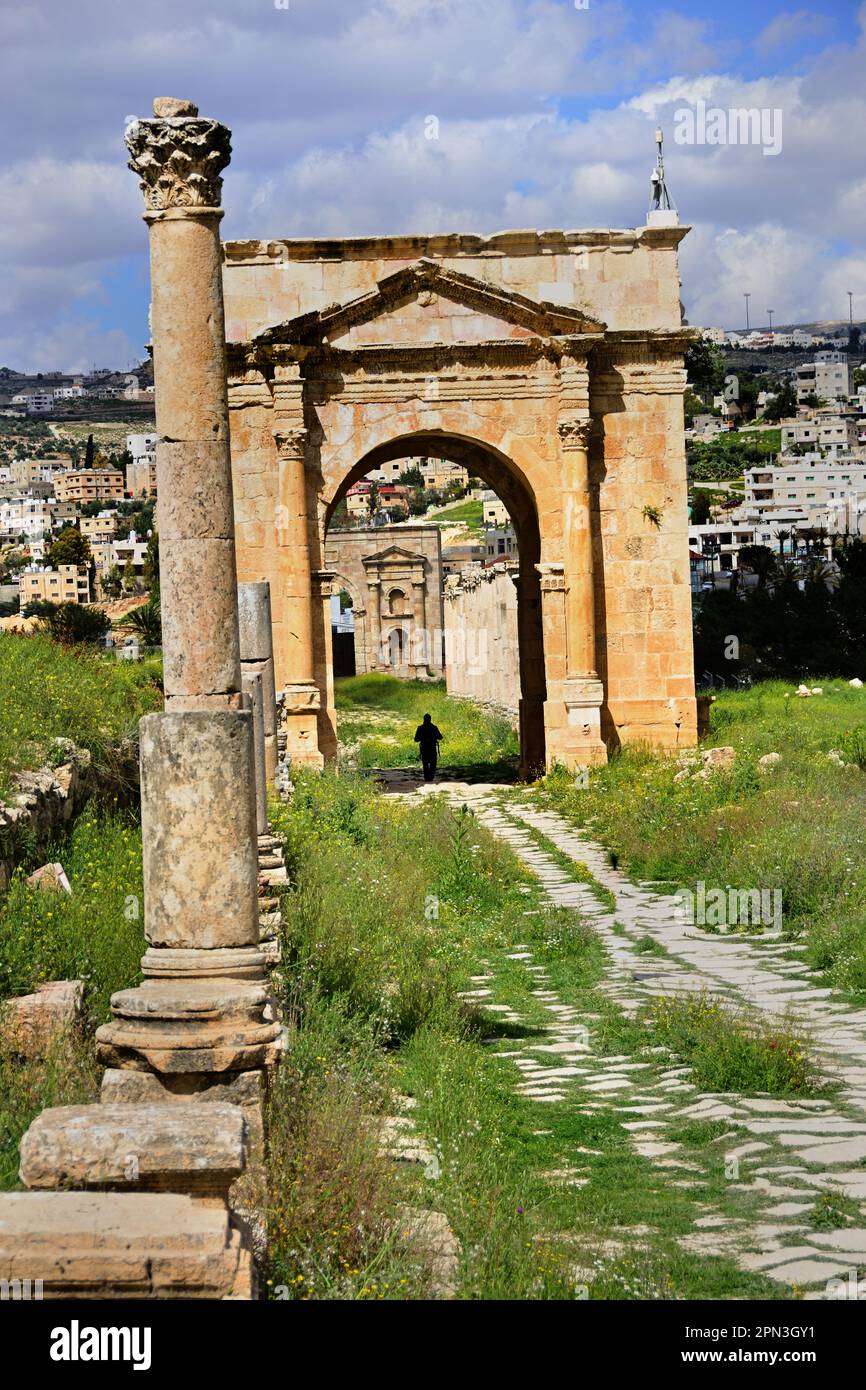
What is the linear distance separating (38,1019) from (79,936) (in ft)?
3.50

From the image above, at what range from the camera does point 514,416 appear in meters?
21.7

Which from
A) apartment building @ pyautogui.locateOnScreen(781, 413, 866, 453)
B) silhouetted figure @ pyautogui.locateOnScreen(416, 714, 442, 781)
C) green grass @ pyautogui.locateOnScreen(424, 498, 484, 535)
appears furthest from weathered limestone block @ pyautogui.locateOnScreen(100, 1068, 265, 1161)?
apartment building @ pyautogui.locateOnScreen(781, 413, 866, 453)

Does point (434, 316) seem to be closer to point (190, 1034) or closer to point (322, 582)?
point (322, 582)

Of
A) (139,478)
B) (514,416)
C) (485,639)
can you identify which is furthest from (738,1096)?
(139,478)

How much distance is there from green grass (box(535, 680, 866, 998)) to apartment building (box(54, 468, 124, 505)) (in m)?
144

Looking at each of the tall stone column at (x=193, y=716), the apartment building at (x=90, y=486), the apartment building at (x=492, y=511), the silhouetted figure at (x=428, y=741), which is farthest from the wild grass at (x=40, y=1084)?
the apartment building at (x=90, y=486)

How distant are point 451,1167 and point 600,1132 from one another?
1.35 meters

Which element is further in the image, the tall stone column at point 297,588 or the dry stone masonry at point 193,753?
the tall stone column at point 297,588

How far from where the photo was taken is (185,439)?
6.79 metres

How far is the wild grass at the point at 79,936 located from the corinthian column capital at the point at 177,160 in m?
3.16

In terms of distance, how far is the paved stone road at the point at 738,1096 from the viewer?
19.8 ft

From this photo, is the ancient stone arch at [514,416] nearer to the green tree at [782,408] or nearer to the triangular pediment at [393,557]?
the triangular pediment at [393,557]
